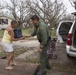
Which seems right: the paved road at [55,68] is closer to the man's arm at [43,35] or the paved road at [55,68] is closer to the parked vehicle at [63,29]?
the man's arm at [43,35]

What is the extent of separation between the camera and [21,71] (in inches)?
273

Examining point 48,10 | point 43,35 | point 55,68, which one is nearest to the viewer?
point 43,35

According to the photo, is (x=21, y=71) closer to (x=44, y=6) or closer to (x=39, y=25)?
(x=39, y=25)

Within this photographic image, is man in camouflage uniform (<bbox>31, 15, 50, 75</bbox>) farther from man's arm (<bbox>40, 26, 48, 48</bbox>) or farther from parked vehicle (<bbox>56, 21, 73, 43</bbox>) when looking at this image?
parked vehicle (<bbox>56, 21, 73, 43</bbox>)

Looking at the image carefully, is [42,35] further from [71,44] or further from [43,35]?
[71,44]

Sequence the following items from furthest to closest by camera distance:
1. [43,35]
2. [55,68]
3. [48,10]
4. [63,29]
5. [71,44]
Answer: [48,10]
[63,29]
[55,68]
[71,44]
[43,35]

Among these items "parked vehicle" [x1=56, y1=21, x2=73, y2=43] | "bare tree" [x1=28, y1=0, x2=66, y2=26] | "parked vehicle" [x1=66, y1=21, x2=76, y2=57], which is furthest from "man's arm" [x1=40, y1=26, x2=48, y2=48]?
"bare tree" [x1=28, y1=0, x2=66, y2=26]

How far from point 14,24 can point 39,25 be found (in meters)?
0.88

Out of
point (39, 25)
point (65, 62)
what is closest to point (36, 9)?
point (65, 62)

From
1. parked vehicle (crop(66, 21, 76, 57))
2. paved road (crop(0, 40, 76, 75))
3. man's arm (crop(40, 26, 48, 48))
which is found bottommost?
paved road (crop(0, 40, 76, 75))

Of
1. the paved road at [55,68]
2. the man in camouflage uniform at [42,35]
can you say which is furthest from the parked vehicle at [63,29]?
the man in camouflage uniform at [42,35]

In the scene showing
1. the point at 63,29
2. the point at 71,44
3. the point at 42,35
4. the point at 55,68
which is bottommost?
the point at 55,68

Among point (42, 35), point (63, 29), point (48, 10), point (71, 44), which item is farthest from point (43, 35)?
point (48, 10)

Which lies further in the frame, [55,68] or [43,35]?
[55,68]
